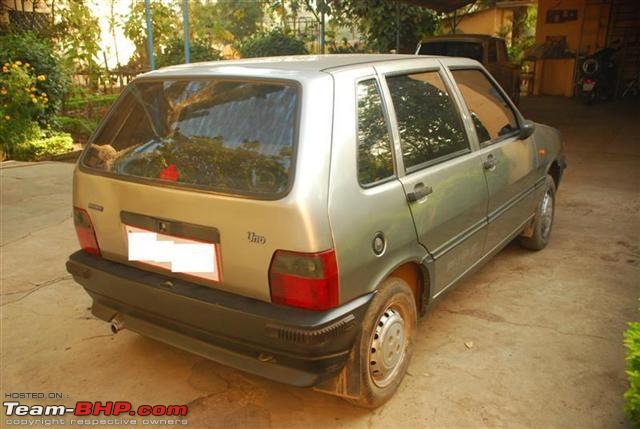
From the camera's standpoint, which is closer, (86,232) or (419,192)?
(419,192)

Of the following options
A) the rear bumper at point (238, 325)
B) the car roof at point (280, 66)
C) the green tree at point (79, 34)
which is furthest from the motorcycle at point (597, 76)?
the rear bumper at point (238, 325)

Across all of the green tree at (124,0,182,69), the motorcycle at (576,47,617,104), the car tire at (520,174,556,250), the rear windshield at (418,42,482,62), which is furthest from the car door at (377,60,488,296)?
the motorcycle at (576,47,617,104)

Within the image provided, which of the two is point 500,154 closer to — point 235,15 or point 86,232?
point 86,232

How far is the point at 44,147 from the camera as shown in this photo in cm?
Result: 812

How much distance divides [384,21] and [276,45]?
288 cm

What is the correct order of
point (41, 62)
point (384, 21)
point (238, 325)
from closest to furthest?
1. point (238, 325)
2. point (41, 62)
3. point (384, 21)

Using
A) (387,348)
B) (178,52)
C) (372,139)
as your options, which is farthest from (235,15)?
(387,348)

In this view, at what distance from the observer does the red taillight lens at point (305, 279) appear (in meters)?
2.02

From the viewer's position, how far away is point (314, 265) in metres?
2.02

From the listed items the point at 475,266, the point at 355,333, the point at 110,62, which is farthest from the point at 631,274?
the point at 110,62

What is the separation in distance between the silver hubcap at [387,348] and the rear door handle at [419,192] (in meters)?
0.54

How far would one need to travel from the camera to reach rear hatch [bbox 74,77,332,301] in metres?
2.06

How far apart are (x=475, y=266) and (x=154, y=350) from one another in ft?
6.59

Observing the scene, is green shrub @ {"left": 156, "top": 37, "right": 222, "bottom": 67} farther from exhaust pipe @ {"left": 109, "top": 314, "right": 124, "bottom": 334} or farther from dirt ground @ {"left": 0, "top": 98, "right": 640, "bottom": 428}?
exhaust pipe @ {"left": 109, "top": 314, "right": 124, "bottom": 334}
